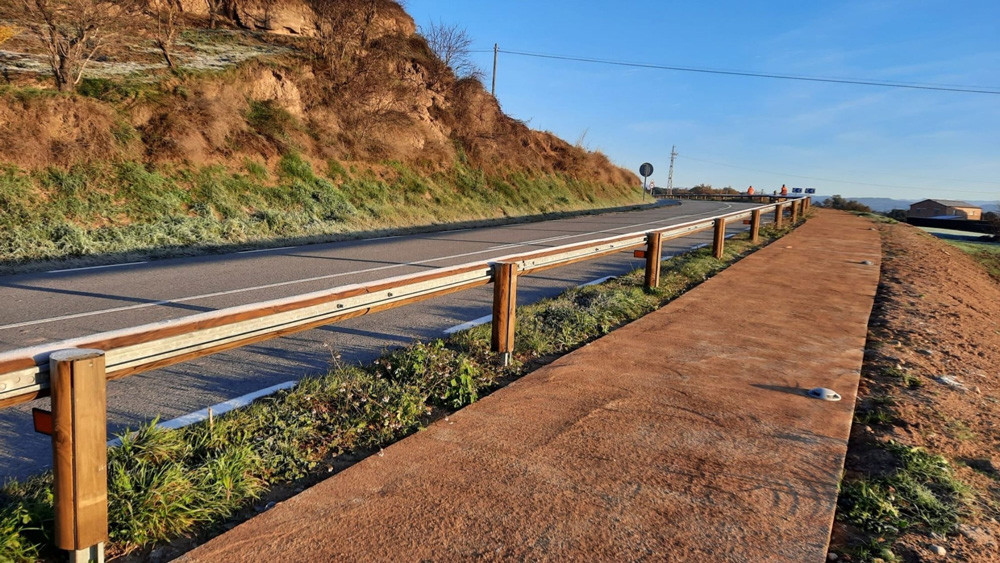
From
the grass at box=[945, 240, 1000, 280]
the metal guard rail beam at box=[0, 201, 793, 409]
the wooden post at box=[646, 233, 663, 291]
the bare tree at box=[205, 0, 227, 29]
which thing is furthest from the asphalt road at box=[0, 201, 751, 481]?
the grass at box=[945, 240, 1000, 280]

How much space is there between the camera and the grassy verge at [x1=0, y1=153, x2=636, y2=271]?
36.2ft

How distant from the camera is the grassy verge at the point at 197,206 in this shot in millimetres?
11039

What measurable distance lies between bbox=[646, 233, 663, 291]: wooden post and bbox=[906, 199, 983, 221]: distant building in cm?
4768

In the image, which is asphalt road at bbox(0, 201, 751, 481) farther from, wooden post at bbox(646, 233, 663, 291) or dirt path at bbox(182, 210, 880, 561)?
dirt path at bbox(182, 210, 880, 561)

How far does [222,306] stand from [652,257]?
5634mm

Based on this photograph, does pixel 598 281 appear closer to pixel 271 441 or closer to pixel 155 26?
pixel 271 441

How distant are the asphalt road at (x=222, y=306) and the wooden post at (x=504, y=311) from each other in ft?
3.76

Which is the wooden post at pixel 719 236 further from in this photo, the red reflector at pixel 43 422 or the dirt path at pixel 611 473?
the red reflector at pixel 43 422

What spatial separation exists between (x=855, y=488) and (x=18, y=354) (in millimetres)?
3924

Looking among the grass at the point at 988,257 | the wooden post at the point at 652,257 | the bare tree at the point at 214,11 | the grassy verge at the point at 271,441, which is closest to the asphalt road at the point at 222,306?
the grassy verge at the point at 271,441

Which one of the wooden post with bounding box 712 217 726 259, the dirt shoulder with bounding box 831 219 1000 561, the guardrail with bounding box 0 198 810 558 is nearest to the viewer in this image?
the guardrail with bounding box 0 198 810 558

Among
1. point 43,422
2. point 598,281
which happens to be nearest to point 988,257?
point 598,281

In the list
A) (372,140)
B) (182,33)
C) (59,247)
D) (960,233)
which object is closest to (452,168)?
(372,140)

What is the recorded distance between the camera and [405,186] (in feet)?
72.2
